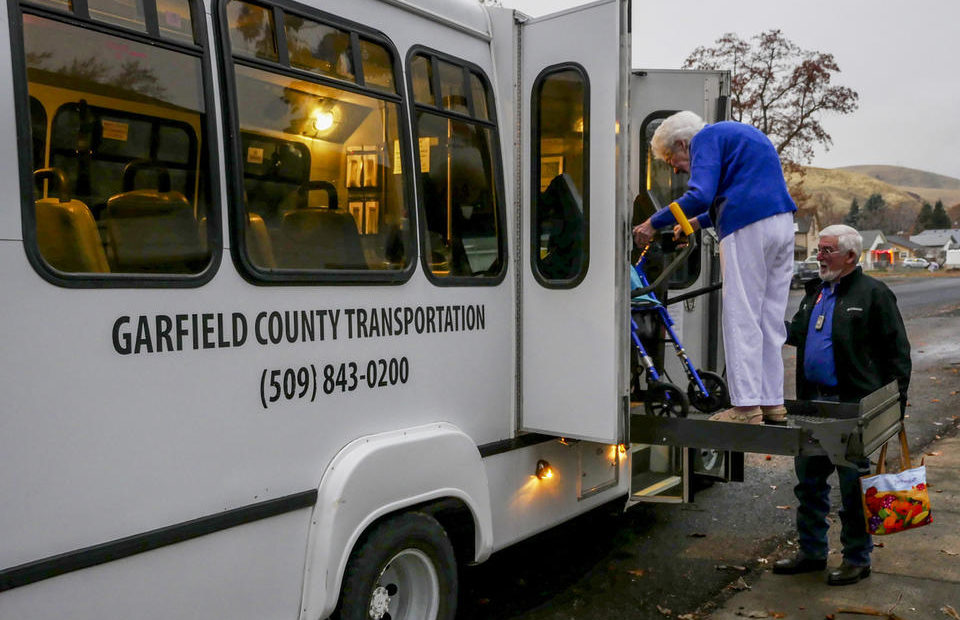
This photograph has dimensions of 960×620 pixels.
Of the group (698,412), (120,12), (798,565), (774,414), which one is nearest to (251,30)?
(120,12)

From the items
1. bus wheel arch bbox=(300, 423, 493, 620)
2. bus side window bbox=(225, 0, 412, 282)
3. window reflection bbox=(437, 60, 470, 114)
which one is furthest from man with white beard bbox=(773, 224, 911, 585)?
bus side window bbox=(225, 0, 412, 282)

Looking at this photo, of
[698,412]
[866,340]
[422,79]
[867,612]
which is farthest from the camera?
[698,412]

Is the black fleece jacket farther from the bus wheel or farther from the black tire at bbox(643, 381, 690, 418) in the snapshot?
the bus wheel

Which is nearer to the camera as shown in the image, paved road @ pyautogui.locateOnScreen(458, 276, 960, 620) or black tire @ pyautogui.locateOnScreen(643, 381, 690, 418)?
paved road @ pyautogui.locateOnScreen(458, 276, 960, 620)

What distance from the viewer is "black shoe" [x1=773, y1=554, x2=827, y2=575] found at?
5.06 metres

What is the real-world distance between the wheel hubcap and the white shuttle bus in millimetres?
13

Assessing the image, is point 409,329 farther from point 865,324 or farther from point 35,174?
point 865,324

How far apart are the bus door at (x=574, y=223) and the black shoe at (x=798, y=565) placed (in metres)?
1.69

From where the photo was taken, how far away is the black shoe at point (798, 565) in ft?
16.6

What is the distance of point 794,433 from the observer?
13.4 ft

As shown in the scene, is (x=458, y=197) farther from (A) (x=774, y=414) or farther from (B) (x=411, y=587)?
(A) (x=774, y=414)

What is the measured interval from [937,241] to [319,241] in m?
138

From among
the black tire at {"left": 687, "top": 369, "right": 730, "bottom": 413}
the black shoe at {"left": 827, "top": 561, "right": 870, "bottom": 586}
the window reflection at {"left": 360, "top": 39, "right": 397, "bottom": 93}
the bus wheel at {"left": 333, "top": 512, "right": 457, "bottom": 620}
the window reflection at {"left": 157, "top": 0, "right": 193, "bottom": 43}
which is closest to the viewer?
the window reflection at {"left": 157, "top": 0, "right": 193, "bottom": 43}

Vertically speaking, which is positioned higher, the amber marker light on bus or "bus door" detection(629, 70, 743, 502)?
"bus door" detection(629, 70, 743, 502)
